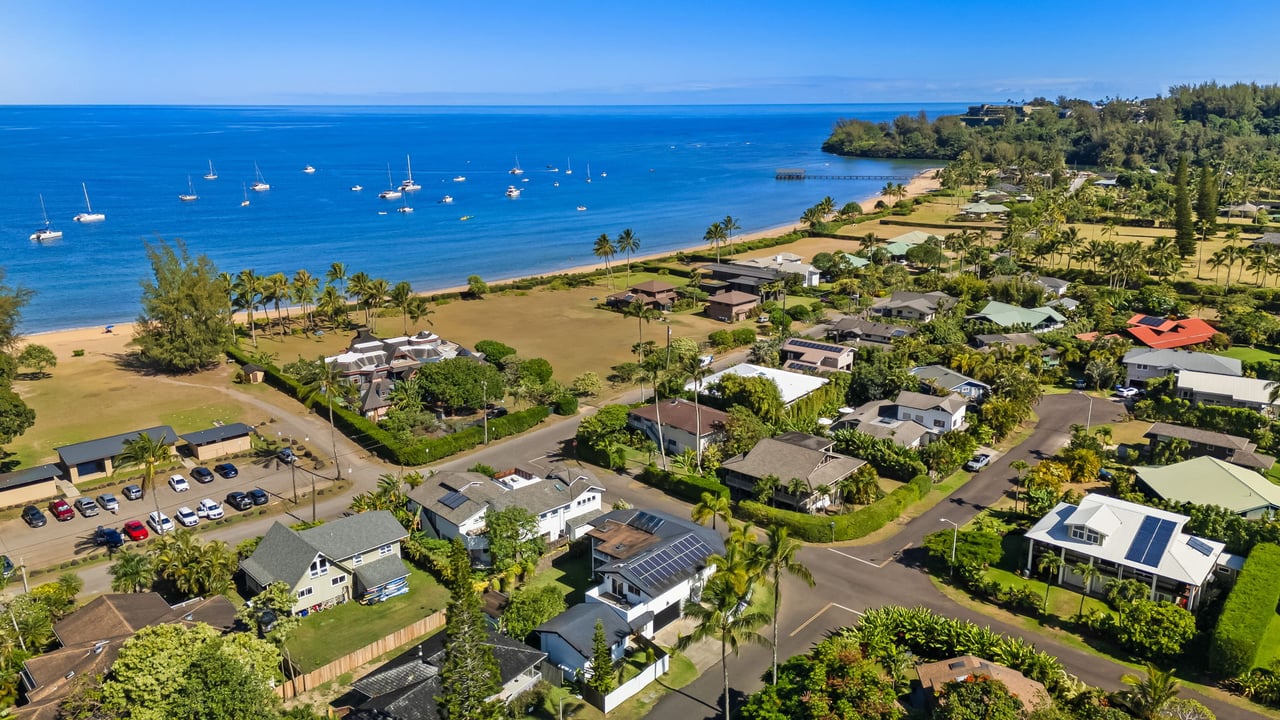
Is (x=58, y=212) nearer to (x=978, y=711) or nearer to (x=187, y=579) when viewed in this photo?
(x=187, y=579)

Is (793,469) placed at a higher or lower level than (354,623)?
higher

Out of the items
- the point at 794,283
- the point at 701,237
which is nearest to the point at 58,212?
the point at 701,237

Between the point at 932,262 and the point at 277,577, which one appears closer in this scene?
the point at 277,577

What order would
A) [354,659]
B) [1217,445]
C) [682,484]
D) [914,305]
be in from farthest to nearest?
[914,305]
[1217,445]
[682,484]
[354,659]

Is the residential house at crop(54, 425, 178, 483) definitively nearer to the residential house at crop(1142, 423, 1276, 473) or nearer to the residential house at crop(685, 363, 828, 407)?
the residential house at crop(685, 363, 828, 407)

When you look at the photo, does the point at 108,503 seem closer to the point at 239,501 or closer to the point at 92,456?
the point at 92,456

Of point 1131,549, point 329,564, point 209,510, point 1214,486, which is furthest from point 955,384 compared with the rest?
point 209,510

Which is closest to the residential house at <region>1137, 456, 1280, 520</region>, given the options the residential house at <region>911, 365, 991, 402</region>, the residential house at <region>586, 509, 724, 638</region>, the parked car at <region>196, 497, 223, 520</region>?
the residential house at <region>911, 365, 991, 402</region>
